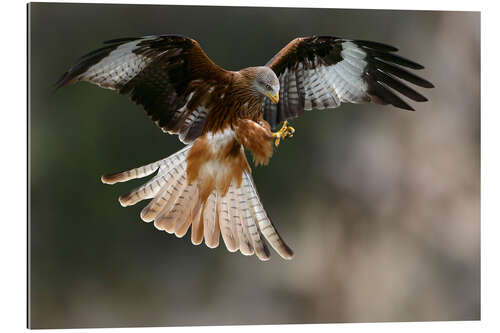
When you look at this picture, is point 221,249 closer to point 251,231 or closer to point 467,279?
point 251,231

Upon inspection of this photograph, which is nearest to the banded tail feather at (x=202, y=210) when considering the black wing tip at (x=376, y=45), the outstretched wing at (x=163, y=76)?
the outstretched wing at (x=163, y=76)

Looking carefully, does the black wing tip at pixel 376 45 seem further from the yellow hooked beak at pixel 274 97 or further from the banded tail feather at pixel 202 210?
the banded tail feather at pixel 202 210

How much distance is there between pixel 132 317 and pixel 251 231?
774mm

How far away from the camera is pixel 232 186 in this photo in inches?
144

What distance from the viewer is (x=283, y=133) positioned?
140 inches

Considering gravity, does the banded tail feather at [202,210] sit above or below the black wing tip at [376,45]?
below

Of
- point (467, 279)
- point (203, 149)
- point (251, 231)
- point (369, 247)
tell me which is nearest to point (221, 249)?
point (251, 231)

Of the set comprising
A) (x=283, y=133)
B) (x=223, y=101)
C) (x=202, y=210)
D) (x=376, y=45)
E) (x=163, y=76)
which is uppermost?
(x=376, y=45)

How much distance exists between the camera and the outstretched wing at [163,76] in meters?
3.36

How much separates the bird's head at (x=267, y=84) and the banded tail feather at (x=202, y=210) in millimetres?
459

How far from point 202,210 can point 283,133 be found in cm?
59

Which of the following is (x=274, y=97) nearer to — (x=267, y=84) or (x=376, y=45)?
Answer: (x=267, y=84)

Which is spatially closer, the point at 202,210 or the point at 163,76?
the point at 163,76

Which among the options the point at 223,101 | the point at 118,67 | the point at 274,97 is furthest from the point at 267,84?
the point at 118,67
